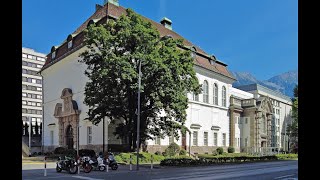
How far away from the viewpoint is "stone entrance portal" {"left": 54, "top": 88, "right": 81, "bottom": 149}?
119 feet

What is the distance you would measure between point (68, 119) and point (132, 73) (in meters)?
15.1

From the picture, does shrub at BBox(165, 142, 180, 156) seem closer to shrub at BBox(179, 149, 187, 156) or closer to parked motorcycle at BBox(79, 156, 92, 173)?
shrub at BBox(179, 149, 187, 156)

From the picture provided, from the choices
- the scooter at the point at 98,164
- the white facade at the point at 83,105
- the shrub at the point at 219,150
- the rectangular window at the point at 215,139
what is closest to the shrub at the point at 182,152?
the white facade at the point at 83,105

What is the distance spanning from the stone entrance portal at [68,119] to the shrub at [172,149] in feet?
30.7

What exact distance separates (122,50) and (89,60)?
297 cm

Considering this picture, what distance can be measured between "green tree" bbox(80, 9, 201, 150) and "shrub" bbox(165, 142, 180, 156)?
6943 millimetres

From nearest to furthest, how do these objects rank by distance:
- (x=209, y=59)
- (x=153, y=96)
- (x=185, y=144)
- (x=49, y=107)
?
(x=153, y=96) < (x=185, y=144) < (x=49, y=107) < (x=209, y=59)

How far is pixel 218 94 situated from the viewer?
162 ft

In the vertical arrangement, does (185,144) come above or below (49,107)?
below

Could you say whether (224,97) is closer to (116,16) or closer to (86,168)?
(116,16)

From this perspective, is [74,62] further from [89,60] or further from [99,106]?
[99,106]
